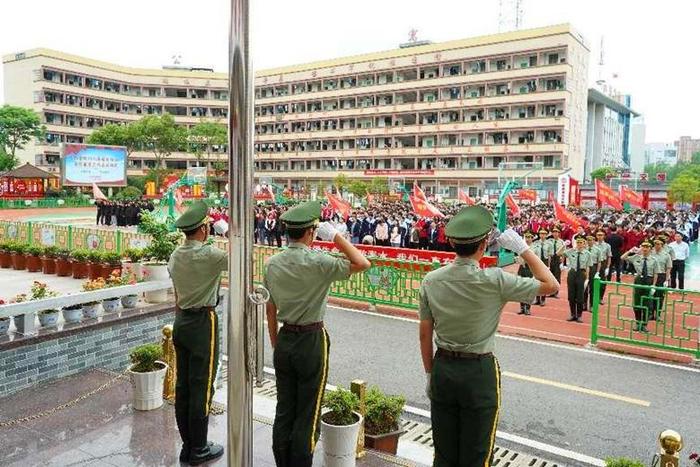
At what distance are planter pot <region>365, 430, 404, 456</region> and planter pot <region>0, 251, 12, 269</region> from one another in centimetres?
1440

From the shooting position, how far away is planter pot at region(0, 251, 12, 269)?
52.2 feet

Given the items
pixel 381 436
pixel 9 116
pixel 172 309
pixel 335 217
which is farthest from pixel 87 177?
pixel 381 436

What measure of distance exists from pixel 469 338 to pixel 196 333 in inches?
85.9

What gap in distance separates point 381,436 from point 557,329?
21.7ft

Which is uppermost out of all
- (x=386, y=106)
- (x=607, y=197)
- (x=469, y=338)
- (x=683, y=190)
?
(x=386, y=106)

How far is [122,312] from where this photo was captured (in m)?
6.89

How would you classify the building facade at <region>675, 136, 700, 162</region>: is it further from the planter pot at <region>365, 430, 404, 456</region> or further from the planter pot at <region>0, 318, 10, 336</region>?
the planter pot at <region>0, 318, 10, 336</region>

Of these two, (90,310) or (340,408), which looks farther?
(90,310)

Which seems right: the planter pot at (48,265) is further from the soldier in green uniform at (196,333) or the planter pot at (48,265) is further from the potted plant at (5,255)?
the soldier in green uniform at (196,333)

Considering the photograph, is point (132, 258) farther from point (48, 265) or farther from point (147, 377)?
point (147, 377)

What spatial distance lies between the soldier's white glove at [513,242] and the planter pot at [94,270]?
38.8 feet

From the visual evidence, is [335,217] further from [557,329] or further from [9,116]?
[9,116]

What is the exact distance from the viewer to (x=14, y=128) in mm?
51938

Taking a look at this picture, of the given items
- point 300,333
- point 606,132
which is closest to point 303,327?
point 300,333
